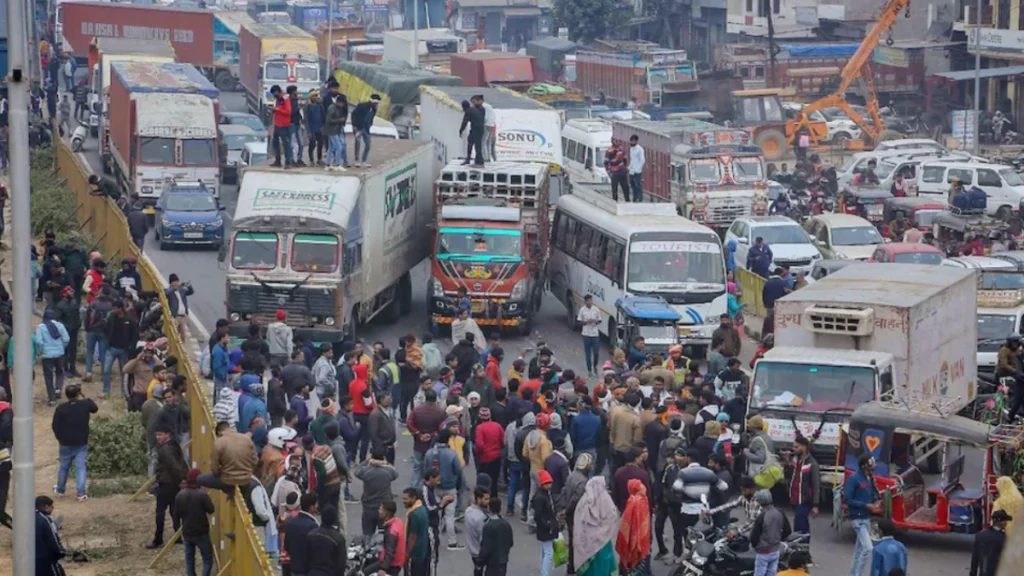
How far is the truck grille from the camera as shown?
29.9 meters

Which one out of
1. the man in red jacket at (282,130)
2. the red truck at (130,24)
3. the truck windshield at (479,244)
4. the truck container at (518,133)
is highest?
the red truck at (130,24)

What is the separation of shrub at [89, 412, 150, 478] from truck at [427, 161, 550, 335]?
34.0ft

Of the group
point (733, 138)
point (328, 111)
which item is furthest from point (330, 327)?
point (733, 138)

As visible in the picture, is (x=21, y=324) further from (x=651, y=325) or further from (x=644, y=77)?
(x=644, y=77)

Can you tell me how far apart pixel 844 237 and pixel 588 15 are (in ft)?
206

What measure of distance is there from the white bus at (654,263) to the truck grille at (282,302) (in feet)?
17.3

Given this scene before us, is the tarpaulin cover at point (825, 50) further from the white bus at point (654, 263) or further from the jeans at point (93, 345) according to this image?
the jeans at point (93, 345)

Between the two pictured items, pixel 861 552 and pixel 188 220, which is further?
pixel 188 220

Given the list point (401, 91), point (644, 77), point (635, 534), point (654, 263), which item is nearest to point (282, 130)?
point (654, 263)

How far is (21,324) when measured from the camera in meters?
14.2

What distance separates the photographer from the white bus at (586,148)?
159 ft

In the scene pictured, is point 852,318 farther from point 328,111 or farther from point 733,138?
point 733,138

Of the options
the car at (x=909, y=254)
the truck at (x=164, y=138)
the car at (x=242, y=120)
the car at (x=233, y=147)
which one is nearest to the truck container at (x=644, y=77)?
the car at (x=242, y=120)

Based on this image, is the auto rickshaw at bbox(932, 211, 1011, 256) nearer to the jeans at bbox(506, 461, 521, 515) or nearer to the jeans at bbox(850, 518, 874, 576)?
the jeans at bbox(506, 461, 521, 515)
